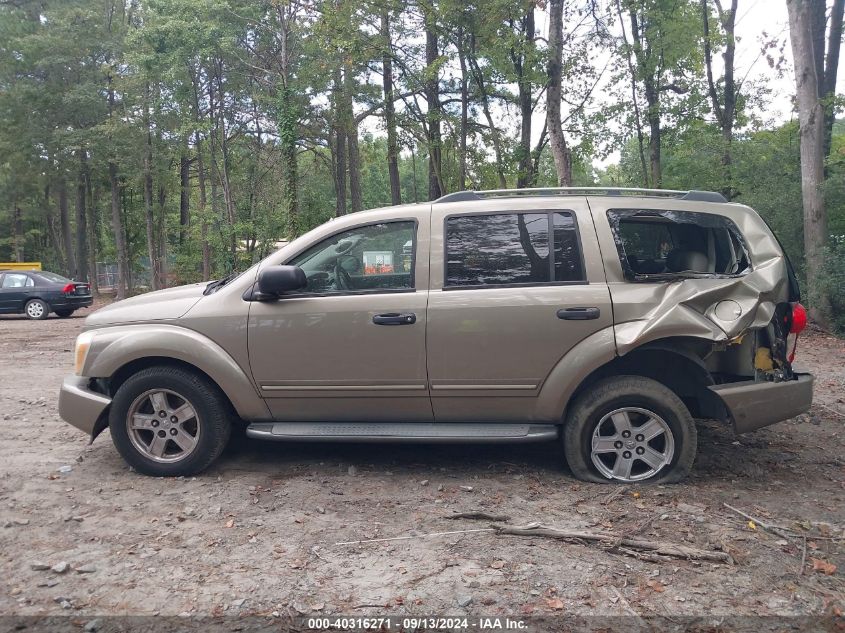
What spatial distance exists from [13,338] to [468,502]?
42.8 feet

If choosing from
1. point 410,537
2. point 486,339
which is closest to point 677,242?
point 486,339

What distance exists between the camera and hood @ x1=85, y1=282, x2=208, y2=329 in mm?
4637

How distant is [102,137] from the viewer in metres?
25.1

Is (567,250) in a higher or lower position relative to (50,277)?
lower

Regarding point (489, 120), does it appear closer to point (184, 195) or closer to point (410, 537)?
point (410, 537)

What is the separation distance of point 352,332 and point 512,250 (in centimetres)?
121

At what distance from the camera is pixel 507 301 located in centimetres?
428

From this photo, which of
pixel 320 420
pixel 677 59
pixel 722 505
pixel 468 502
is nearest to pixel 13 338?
pixel 320 420

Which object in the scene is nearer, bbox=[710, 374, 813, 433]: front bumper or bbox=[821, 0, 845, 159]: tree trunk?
bbox=[710, 374, 813, 433]: front bumper

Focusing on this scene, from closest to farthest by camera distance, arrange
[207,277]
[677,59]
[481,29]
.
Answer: [481,29] → [677,59] → [207,277]

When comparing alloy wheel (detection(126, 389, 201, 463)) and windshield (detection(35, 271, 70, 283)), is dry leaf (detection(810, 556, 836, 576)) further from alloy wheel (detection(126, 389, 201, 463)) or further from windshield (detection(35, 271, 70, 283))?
windshield (detection(35, 271, 70, 283))

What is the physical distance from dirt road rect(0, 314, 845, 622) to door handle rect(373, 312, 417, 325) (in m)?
1.10

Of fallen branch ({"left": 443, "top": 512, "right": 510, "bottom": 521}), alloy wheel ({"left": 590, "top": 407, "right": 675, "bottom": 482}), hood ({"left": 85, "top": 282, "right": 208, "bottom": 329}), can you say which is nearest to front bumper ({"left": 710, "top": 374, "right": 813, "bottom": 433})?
alloy wheel ({"left": 590, "top": 407, "right": 675, "bottom": 482})

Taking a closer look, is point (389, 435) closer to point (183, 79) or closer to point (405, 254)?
point (405, 254)
